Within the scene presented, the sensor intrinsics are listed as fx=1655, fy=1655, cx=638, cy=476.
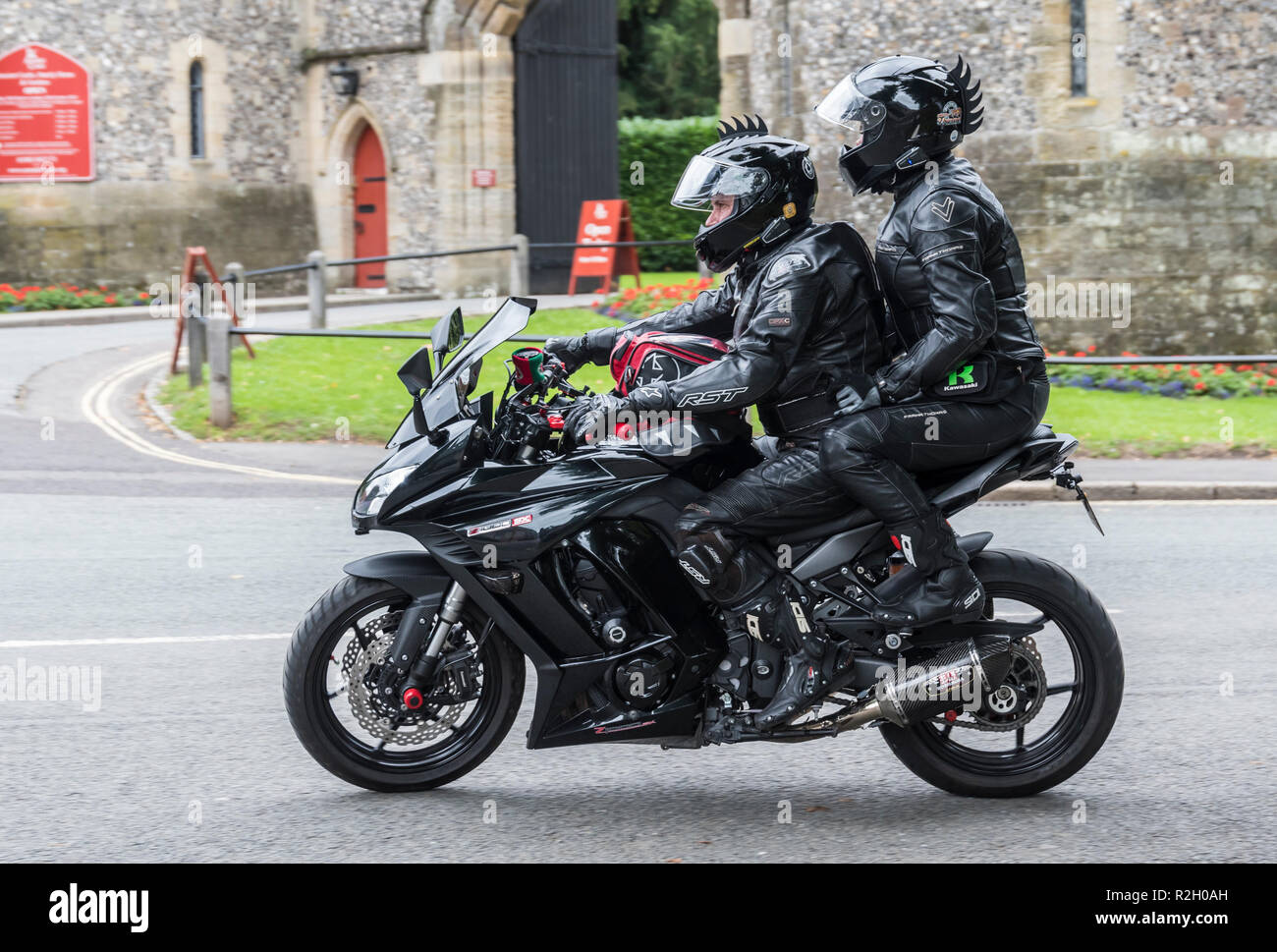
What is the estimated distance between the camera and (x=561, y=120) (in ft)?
88.3

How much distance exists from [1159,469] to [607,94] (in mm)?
17351

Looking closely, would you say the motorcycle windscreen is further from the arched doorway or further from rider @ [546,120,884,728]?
the arched doorway

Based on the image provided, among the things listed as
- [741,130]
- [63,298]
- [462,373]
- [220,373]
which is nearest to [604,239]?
[63,298]

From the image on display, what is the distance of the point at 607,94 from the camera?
2775cm

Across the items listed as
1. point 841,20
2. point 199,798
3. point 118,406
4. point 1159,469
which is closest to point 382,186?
point 841,20

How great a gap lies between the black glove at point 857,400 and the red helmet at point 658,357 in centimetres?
36

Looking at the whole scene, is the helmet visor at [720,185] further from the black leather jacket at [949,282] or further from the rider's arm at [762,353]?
the black leather jacket at [949,282]

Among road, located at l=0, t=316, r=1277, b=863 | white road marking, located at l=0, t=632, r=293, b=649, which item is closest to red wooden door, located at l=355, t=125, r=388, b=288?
road, located at l=0, t=316, r=1277, b=863

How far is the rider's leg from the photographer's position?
14.9 ft

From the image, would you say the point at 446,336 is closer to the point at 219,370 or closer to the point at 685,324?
the point at 685,324

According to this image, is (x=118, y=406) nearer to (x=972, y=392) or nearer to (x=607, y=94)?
(x=972, y=392)

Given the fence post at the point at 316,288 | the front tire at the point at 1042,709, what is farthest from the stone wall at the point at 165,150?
the front tire at the point at 1042,709

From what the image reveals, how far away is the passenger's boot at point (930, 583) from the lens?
15.0ft

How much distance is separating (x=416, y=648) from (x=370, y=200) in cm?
2347
